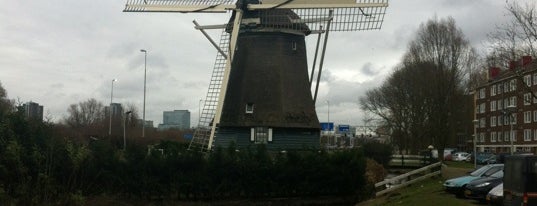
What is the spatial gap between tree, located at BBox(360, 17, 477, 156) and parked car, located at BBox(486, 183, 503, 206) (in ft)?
96.9

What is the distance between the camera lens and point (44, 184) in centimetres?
2483

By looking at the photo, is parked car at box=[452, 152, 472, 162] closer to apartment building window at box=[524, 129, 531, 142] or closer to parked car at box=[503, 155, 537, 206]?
apartment building window at box=[524, 129, 531, 142]

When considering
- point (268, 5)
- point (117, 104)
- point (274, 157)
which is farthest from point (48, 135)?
point (117, 104)

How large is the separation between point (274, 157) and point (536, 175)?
16894 millimetres

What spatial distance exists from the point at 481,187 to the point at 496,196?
257 cm

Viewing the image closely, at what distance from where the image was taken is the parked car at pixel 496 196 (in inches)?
781

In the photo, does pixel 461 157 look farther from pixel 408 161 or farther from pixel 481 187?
pixel 481 187

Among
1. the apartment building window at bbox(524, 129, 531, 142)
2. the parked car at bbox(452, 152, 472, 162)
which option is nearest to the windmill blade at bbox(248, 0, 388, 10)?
the parked car at bbox(452, 152, 472, 162)

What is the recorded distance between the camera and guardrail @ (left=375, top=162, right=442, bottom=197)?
31223 mm

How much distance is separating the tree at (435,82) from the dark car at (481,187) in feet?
87.1

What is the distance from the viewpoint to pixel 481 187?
73.9ft

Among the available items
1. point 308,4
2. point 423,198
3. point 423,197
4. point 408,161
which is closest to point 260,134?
point 308,4

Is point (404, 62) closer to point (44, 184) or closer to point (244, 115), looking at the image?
point (244, 115)

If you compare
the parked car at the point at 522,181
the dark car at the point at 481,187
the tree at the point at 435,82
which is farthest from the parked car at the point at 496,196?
the tree at the point at 435,82
